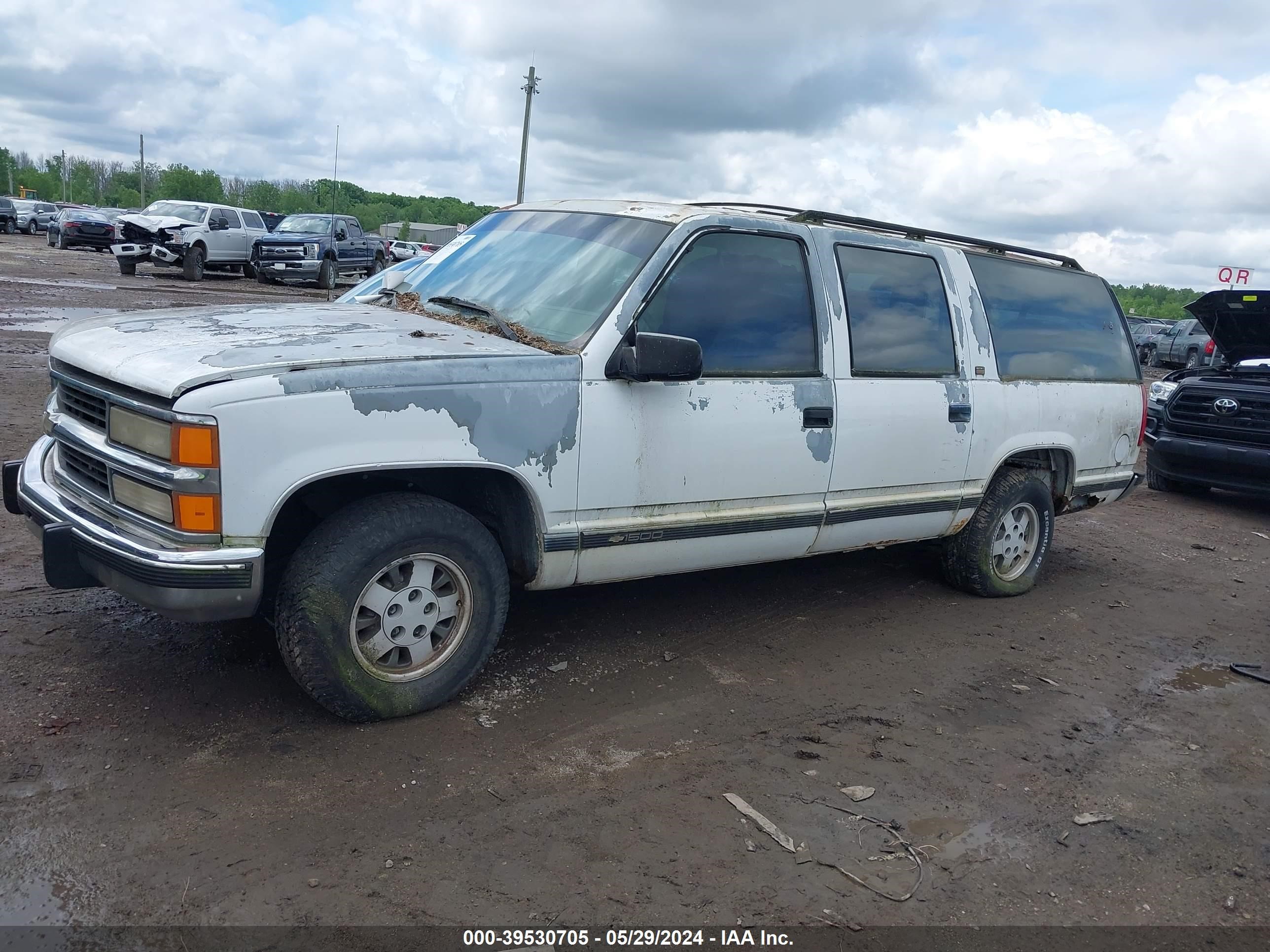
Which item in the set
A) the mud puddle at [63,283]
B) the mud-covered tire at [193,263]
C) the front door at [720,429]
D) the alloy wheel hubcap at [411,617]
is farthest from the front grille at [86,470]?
the mud-covered tire at [193,263]

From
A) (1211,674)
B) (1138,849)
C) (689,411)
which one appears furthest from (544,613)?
(1211,674)

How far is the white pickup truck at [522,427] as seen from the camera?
3188 mm

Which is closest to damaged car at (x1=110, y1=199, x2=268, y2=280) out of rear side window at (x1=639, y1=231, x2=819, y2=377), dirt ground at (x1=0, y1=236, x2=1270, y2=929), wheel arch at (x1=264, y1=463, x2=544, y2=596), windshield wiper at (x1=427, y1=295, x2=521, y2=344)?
dirt ground at (x1=0, y1=236, x2=1270, y2=929)

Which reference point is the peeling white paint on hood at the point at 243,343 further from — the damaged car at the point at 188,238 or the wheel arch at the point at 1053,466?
the damaged car at the point at 188,238

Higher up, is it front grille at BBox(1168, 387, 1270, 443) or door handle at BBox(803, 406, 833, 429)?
door handle at BBox(803, 406, 833, 429)

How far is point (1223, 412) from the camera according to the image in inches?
356

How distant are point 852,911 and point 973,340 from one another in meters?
3.30

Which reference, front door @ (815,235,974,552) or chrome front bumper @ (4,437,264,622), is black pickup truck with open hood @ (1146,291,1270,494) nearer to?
front door @ (815,235,974,552)

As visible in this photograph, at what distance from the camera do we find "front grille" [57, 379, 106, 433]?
11.5 ft

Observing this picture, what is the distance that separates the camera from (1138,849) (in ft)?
10.9

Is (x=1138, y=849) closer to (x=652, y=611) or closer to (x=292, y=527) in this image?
(x=652, y=611)

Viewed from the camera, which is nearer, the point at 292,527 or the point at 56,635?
the point at 292,527

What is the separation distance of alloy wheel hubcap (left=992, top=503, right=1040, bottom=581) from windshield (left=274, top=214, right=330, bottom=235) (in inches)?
893

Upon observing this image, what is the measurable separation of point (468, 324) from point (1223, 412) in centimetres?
762
